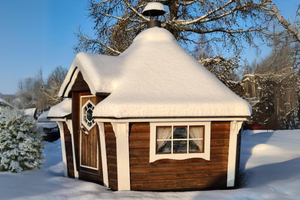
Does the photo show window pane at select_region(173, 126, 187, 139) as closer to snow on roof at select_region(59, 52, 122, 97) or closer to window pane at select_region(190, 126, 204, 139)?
window pane at select_region(190, 126, 204, 139)

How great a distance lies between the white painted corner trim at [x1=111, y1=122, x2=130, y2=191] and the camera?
566 centimetres

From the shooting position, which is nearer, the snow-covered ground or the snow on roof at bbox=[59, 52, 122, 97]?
the snow-covered ground

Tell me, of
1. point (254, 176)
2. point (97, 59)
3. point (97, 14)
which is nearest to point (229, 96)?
point (254, 176)

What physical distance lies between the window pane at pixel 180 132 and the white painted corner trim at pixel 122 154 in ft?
3.73

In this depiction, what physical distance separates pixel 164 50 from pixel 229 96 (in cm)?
233

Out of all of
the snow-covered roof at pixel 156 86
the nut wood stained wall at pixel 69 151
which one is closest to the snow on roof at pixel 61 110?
the nut wood stained wall at pixel 69 151

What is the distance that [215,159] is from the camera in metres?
6.16

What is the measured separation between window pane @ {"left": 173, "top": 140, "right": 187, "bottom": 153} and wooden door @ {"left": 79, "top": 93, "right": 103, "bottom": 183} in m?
1.95

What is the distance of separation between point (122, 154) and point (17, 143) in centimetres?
340

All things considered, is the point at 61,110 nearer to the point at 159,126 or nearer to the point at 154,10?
the point at 159,126

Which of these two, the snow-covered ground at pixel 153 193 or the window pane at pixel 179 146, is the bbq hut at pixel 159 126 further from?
the snow-covered ground at pixel 153 193

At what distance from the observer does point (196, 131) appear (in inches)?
240

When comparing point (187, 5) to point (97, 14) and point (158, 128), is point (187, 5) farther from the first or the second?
point (158, 128)

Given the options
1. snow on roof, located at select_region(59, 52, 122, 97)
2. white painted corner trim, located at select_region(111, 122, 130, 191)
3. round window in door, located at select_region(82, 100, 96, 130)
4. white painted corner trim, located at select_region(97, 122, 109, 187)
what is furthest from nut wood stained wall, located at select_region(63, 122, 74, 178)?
white painted corner trim, located at select_region(111, 122, 130, 191)
